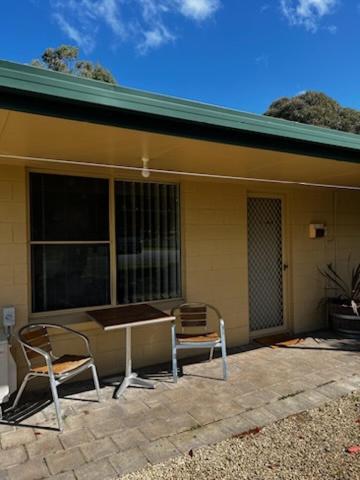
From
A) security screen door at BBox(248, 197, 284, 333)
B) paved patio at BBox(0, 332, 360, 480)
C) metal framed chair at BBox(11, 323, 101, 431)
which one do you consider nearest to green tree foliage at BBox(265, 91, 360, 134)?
security screen door at BBox(248, 197, 284, 333)

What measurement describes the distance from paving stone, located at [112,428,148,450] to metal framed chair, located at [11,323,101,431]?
0.48 meters

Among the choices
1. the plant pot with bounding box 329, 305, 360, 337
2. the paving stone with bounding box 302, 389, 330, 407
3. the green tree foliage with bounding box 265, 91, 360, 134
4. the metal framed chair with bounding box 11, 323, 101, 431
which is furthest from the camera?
the green tree foliage with bounding box 265, 91, 360, 134

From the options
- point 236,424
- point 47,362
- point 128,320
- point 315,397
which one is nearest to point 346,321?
point 315,397

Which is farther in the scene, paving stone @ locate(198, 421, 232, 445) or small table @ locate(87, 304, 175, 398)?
small table @ locate(87, 304, 175, 398)

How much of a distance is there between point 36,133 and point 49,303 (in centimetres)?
193

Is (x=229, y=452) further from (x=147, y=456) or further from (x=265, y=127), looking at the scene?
(x=265, y=127)

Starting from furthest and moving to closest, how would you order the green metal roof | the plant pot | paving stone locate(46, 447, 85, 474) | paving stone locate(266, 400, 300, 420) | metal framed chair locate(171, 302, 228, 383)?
the plant pot, metal framed chair locate(171, 302, 228, 383), paving stone locate(266, 400, 300, 420), paving stone locate(46, 447, 85, 474), the green metal roof

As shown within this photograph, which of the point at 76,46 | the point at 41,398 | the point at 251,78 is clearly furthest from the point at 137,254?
the point at 76,46

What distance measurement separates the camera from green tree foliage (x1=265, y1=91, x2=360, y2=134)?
18578 millimetres

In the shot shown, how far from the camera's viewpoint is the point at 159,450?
8.39 ft

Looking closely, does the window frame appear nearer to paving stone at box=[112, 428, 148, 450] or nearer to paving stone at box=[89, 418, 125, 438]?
paving stone at box=[89, 418, 125, 438]

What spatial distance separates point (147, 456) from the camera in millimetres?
2490

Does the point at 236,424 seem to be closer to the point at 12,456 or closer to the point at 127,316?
the point at 127,316

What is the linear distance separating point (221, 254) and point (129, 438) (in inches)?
105
